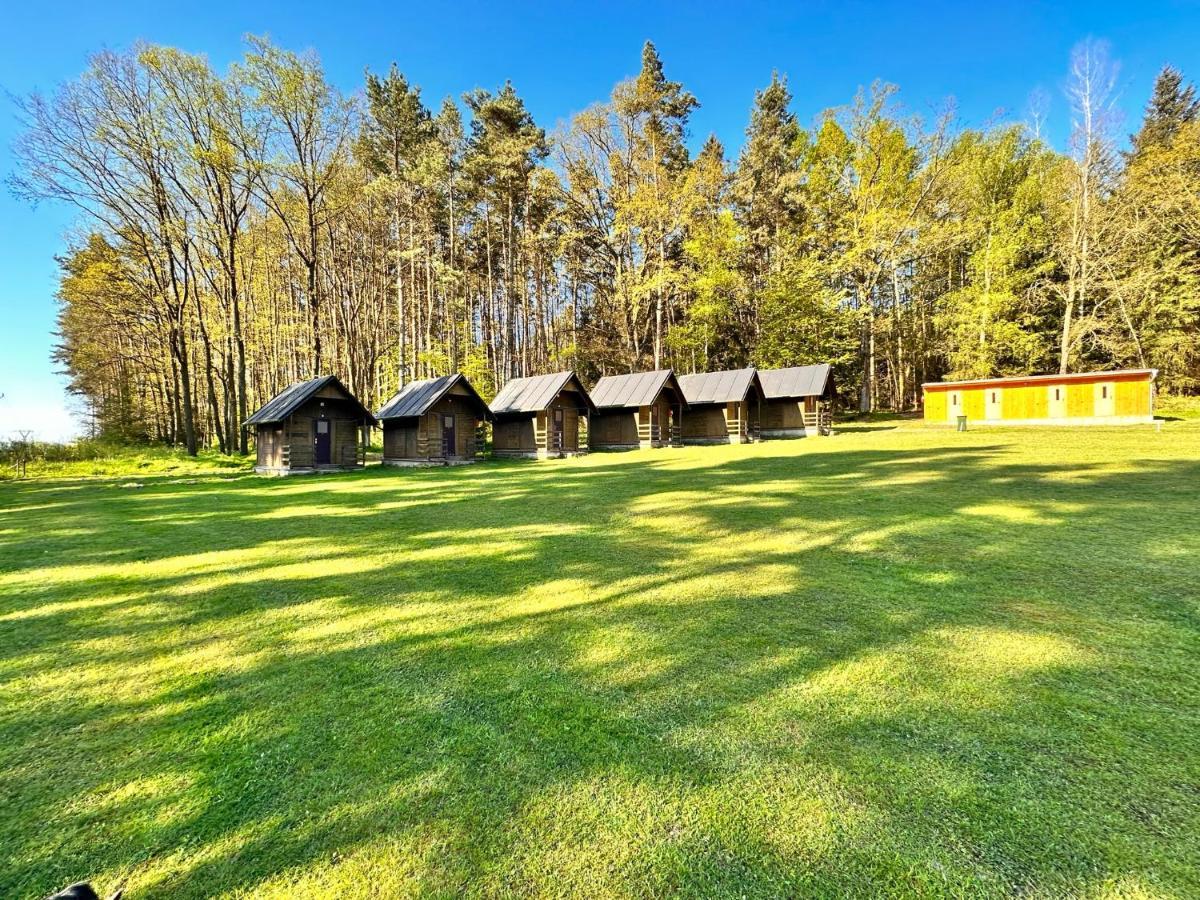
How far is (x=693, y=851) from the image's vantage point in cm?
216

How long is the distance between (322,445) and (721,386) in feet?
66.6

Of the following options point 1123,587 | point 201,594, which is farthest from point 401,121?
point 1123,587

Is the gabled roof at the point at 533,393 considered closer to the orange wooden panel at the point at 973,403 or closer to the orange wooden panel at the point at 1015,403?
the orange wooden panel at the point at 973,403

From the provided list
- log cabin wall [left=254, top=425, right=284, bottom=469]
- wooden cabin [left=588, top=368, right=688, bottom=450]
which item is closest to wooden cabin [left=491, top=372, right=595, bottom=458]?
wooden cabin [left=588, top=368, right=688, bottom=450]

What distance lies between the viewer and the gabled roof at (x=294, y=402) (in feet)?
64.8

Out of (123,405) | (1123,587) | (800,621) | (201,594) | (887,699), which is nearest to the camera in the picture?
(887,699)

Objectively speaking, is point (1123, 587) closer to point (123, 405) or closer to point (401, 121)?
point (401, 121)

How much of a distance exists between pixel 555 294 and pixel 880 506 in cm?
3559

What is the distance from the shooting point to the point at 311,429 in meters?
20.8

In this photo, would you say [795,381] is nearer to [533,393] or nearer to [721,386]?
[721,386]

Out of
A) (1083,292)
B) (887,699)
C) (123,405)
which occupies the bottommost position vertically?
(887,699)

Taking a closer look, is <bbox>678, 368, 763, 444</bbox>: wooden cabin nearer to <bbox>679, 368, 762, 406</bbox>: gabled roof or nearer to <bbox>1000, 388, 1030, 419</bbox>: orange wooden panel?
<bbox>679, 368, 762, 406</bbox>: gabled roof

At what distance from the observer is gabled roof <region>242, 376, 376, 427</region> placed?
19.8 metres

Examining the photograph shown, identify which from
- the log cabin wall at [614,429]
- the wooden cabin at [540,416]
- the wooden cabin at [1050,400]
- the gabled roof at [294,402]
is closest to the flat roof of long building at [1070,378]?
the wooden cabin at [1050,400]
